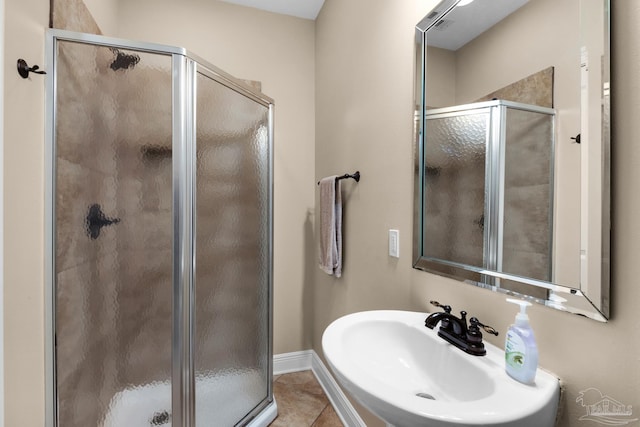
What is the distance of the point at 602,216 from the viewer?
1.86 ft

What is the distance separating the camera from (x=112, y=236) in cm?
113

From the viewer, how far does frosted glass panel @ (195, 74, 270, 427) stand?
1.31m

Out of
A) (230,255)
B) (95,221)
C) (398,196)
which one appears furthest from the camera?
(230,255)

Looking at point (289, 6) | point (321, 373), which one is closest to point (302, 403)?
point (321, 373)

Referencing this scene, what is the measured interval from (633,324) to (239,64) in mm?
2318

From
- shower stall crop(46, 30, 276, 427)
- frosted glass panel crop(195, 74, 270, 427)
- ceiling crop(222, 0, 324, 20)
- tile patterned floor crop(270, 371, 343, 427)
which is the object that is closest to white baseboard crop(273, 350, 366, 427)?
tile patterned floor crop(270, 371, 343, 427)

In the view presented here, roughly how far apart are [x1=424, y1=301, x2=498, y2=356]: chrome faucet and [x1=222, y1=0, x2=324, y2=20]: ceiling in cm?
→ 218

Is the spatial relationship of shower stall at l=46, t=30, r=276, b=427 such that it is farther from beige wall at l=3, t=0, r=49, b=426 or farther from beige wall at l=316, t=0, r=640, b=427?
beige wall at l=316, t=0, r=640, b=427

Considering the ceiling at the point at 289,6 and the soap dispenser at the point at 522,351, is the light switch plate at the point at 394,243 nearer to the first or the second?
the soap dispenser at the point at 522,351

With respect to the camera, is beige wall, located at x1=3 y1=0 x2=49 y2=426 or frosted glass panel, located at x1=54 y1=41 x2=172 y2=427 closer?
beige wall, located at x1=3 y1=0 x2=49 y2=426

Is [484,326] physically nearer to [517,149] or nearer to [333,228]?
[517,149]

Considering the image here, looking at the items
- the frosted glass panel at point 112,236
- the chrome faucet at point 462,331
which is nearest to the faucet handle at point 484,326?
the chrome faucet at point 462,331

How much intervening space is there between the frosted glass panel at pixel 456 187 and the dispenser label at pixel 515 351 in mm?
257

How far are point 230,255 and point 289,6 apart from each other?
1.83m
